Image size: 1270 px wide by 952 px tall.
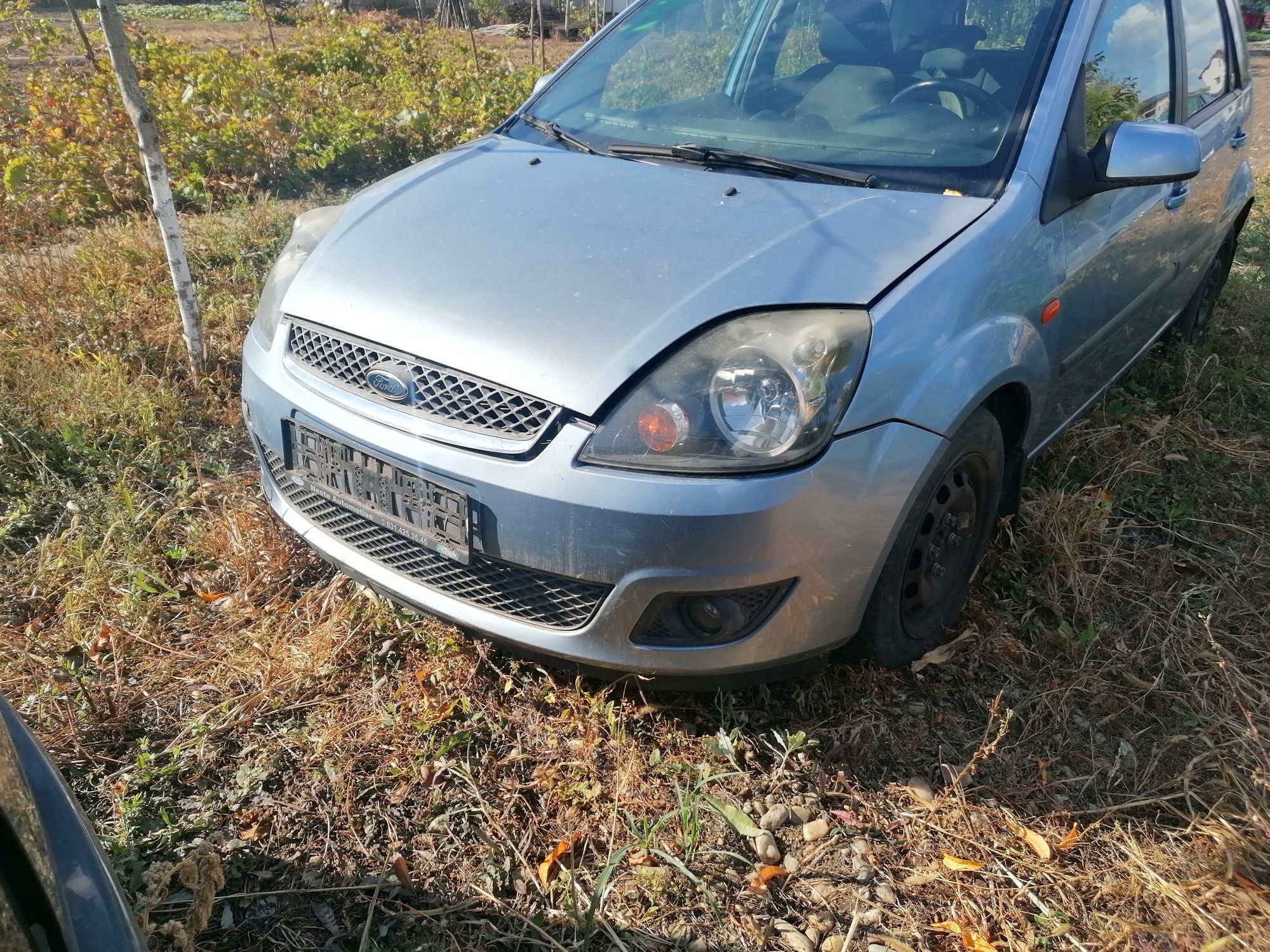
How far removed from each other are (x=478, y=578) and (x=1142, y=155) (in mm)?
1878

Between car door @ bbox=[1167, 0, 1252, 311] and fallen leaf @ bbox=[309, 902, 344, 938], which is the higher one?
car door @ bbox=[1167, 0, 1252, 311]

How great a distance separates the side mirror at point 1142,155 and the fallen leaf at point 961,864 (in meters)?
1.62

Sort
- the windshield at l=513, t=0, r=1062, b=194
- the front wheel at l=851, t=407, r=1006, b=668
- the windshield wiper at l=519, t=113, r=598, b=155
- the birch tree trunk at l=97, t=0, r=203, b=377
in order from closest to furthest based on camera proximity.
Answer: the front wheel at l=851, t=407, r=1006, b=668, the windshield at l=513, t=0, r=1062, b=194, the windshield wiper at l=519, t=113, r=598, b=155, the birch tree trunk at l=97, t=0, r=203, b=377

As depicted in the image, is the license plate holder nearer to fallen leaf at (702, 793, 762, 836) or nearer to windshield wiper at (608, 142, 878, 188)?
fallen leaf at (702, 793, 762, 836)

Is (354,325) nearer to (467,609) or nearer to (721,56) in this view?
(467,609)

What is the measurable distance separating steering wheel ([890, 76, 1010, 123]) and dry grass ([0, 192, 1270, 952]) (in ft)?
3.68

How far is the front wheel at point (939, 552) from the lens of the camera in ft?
6.39

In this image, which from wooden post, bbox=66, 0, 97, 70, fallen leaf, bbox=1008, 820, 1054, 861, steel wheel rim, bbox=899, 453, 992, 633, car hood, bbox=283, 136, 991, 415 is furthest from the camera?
wooden post, bbox=66, 0, 97, 70

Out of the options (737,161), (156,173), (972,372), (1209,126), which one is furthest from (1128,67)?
(156,173)

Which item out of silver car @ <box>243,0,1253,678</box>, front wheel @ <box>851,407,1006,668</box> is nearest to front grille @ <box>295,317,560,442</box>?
silver car @ <box>243,0,1253,678</box>

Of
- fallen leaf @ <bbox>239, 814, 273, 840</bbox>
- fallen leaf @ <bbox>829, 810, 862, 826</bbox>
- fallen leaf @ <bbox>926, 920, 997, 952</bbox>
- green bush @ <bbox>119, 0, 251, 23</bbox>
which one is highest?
green bush @ <bbox>119, 0, 251, 23</bbox>

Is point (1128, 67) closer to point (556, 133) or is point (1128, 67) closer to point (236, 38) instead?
point (556, 133)

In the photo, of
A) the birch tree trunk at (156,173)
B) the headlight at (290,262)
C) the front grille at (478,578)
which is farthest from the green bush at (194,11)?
the front grille at (478,578)

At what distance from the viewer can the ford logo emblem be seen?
6.00 feet
